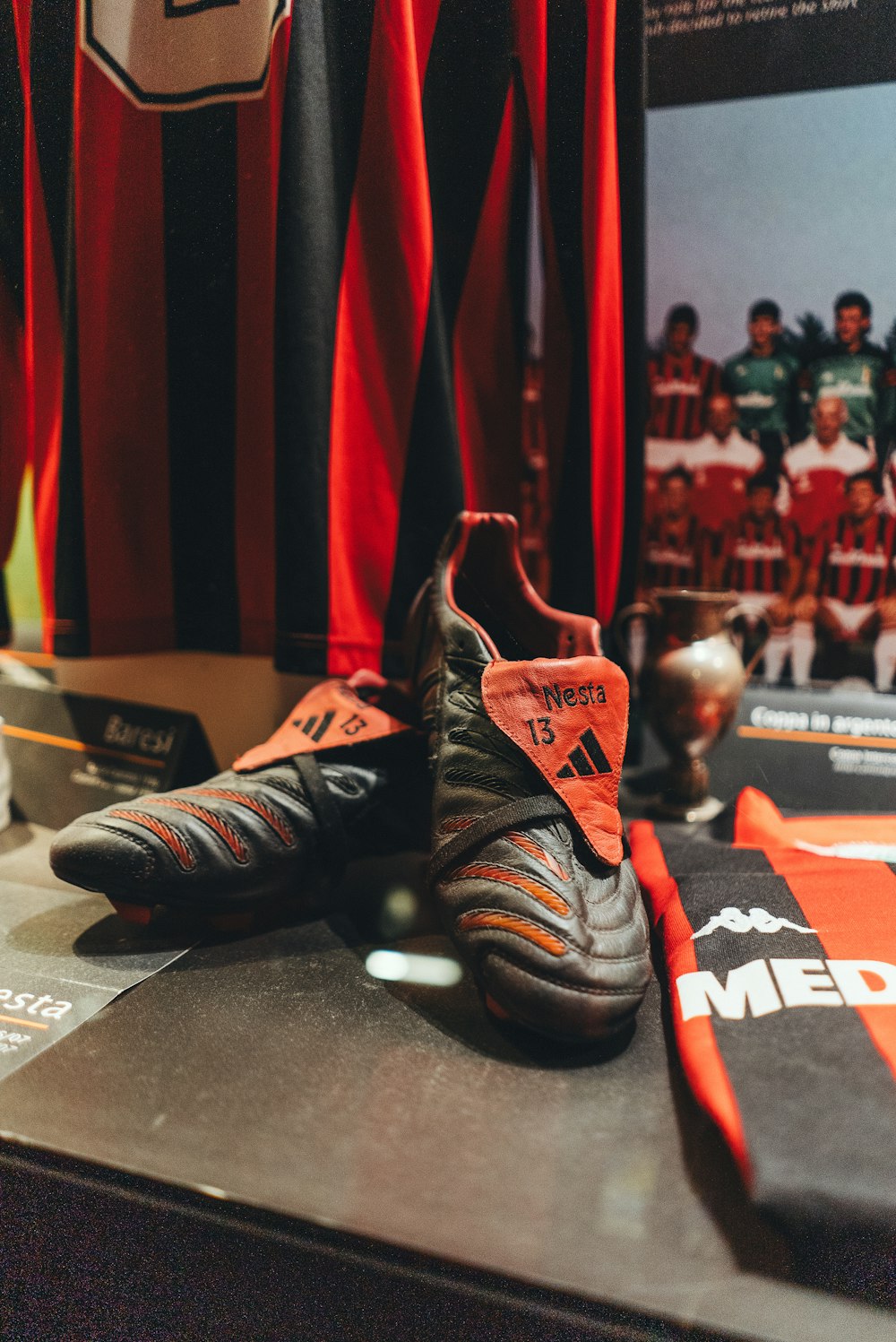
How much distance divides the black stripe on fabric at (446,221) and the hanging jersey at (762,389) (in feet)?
1.25

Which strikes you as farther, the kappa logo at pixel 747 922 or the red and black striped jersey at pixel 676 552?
the red and black striped jersey at pixel 676 552

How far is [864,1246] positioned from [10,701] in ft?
3.07

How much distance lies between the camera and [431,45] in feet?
2.60

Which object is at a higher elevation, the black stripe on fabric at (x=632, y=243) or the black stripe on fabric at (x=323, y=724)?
the black stripe on fabric at (x=632, y=243)

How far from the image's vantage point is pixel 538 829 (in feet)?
1.73

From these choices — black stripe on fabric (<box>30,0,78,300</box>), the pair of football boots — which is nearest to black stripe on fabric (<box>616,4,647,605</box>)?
the pair of football boots

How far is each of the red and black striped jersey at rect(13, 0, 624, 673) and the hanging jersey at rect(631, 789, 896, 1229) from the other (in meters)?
0.32

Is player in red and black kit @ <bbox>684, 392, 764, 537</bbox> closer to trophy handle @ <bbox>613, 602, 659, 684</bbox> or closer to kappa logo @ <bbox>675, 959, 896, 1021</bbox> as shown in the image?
trophy handle @ <bbox>613, 602, 659, 684</bbox>

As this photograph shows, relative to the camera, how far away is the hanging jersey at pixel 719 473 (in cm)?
101

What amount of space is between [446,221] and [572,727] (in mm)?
583

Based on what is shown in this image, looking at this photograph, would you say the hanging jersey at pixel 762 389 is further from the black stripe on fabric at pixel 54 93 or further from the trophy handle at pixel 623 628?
the black stripe on fabric at pixel 54 93

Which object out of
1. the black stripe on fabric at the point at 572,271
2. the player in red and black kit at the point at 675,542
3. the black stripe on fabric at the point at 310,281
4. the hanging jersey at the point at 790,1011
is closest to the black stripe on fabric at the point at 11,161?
the black stripe on fabric at the point at 310,281

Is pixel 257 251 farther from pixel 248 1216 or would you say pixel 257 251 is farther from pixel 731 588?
pixel 248 1216

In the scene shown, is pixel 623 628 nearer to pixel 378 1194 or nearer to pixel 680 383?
pixel 680 383
